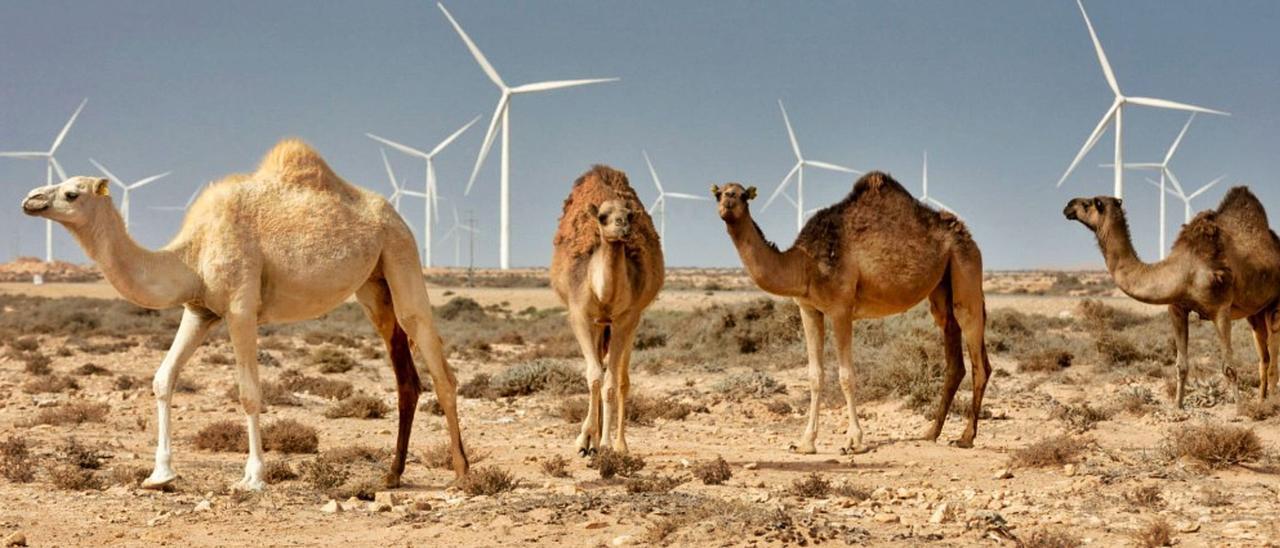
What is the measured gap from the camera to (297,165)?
9.16 m

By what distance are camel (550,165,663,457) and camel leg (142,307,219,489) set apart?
3.23 m

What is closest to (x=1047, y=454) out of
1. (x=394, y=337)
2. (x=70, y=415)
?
(x=394, y=337)

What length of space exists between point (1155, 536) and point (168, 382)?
638 cm

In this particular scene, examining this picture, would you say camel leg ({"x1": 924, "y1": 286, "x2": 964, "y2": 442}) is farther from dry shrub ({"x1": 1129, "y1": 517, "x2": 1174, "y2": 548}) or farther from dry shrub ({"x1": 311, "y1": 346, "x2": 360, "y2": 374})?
dry shrub ({"x1": 311, "y1": 346, "x2": 360, "y2": 374})

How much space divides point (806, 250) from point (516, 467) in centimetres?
351

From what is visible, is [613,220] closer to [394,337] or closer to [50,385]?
[394,337]

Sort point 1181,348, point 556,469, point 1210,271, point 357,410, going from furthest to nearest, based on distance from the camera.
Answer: point 357,410 < point 1181,348 < point 1210,271 < point 556,469

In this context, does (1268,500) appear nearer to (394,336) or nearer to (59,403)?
(394,336)

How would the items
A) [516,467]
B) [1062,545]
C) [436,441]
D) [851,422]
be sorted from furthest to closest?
[436,441]
[851,422]
[516,467]
[1062,545]

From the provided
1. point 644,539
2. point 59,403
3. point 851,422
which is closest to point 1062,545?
point 644,539

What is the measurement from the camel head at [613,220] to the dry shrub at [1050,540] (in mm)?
4035

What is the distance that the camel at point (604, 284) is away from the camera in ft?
33.4

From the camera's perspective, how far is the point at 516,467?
10469 mm

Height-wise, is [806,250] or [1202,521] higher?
[806,250]
